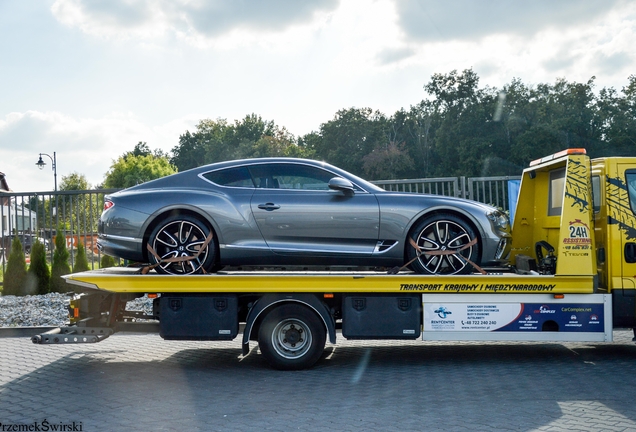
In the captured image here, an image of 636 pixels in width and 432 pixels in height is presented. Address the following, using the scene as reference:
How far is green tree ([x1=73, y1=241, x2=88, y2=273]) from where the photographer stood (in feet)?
44.2

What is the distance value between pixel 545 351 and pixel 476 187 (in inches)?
167

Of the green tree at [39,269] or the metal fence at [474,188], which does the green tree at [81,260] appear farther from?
the metal fence at [474,188]

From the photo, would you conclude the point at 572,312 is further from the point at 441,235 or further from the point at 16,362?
the point at 16,362

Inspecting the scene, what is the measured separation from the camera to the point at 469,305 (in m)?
7.21

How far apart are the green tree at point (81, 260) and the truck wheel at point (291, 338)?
7.47 meters

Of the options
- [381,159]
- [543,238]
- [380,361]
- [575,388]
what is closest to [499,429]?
[575,388]

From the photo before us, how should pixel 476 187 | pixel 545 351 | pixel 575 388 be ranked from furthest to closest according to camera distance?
pixel 476 187 → pixel 545 351 → pixel 575 388

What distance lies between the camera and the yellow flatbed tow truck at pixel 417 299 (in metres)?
7.12

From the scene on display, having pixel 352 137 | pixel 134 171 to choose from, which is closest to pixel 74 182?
pixel 134 171

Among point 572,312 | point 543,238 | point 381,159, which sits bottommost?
point 572,312

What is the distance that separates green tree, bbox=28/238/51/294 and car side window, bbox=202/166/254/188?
296 inches

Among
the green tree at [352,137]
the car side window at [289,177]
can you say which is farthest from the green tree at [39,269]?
the green tree at [352,137]

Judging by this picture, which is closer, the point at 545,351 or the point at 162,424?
the point at 162,424

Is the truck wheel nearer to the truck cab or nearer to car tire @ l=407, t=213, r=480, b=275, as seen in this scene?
car tire @ l=407, t=213, r=480, b=275
